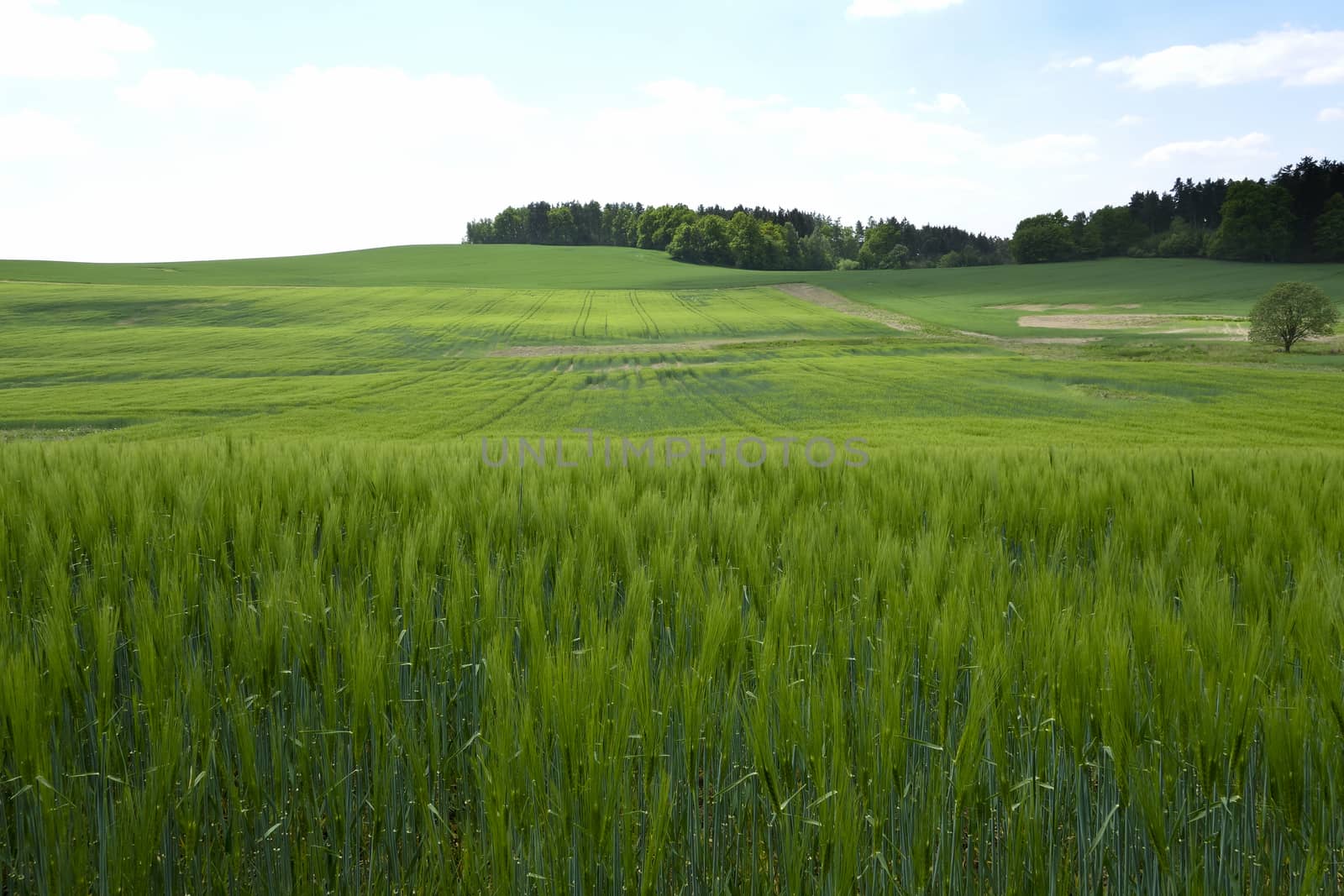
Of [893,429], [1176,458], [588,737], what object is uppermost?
[588,737]

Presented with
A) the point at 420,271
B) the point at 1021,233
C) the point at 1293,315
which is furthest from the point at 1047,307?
the point at 420,271

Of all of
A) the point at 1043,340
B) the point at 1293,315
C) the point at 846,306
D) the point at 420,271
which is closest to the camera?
the point at 1293,315

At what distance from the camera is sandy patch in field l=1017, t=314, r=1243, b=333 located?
38594mm

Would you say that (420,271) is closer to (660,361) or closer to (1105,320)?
(660,361)

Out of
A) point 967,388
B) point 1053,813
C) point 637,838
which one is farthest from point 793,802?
point 967,388

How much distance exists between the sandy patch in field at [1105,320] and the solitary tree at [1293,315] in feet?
25.7

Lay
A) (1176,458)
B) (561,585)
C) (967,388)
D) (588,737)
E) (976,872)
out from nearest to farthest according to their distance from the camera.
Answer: (588,737) < (976,872) < (561,585) < (1176,458) < (967,388)

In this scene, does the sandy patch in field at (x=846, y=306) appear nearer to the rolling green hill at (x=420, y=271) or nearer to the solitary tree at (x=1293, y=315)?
the rolling green hill at (x=420, y=271)

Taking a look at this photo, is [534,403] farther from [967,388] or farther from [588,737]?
[588,737]

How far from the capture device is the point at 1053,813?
4.65 feet

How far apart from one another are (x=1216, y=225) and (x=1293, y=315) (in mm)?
52514

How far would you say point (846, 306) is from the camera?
159 ft

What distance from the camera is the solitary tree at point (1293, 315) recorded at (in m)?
27.4

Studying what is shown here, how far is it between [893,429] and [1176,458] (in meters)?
10.6
